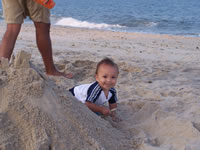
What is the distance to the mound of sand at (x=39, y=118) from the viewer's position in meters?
1.52

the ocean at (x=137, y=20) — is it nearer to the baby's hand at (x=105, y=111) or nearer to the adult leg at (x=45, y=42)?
the adult leg at (x=45, y=42)

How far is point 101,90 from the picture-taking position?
97.7 inches

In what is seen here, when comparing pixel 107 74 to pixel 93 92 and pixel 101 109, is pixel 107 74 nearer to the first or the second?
pixel 93 92

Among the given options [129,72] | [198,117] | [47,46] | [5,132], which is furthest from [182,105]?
[5,132]

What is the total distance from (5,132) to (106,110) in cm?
104

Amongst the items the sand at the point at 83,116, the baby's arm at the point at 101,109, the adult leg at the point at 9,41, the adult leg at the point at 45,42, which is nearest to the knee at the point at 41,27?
the adult leg at the point at 45,42

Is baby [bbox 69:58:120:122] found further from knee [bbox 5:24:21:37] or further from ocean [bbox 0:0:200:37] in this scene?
ocean [bbox 0:0:200:37]

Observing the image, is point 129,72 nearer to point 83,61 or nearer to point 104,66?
point 83,61

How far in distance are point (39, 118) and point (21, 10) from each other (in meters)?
1.76

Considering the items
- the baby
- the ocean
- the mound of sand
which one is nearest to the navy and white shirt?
the baby

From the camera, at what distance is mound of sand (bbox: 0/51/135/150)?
5.00 ft

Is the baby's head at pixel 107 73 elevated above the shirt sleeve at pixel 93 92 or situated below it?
above

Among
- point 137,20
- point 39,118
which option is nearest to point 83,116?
point 39,118

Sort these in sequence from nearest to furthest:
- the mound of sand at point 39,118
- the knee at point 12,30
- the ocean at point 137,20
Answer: the mound of sand at point 39,118
the knee at point 12,30
the ocean at point 137,20
